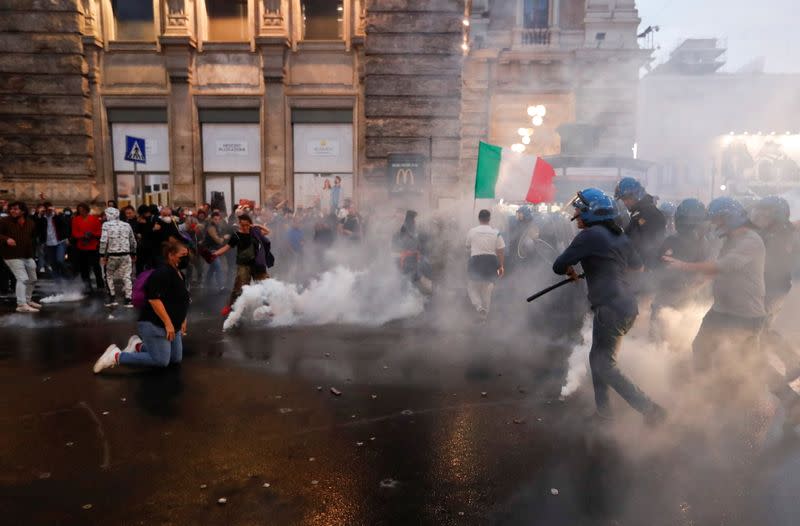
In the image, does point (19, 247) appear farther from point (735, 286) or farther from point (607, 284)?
point (735, 286)

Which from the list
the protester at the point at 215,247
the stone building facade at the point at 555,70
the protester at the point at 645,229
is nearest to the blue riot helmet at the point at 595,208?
the protester at the point at 645,229

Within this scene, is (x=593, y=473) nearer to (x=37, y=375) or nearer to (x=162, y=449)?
(x=162, y=449)

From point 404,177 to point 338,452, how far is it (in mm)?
10346

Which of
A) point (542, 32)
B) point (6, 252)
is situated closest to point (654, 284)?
point (6, 252)

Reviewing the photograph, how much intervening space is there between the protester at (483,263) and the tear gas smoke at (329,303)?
3.27 feet

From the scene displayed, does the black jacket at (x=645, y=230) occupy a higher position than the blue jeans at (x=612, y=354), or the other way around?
the black jacket at (x=645, y=230)

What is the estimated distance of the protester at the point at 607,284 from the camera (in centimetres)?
400

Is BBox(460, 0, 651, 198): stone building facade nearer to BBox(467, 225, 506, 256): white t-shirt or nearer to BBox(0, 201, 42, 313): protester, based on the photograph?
BBox(467, 225, 506, 256): white t-shirt

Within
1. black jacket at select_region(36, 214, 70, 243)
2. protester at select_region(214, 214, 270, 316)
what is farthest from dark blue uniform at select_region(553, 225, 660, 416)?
black jacket at select_region(36, 214, 70, 243)

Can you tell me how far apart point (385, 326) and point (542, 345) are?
212 centimetres

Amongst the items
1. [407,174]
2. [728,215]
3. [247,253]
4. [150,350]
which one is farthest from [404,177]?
[728,215]

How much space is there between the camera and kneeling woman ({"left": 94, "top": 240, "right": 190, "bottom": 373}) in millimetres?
5355

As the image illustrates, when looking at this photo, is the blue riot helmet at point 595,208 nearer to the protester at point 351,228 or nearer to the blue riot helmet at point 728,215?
the blue riot helmet at point 728,215

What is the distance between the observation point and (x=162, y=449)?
379 centimetres
